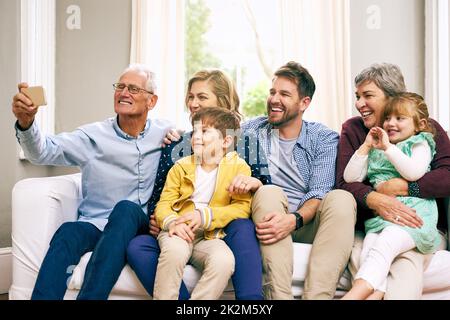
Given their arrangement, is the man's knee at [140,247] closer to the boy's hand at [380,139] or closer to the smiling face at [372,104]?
the boy's hand at [380,139]

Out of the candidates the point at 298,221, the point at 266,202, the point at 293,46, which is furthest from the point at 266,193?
the point at 293,46

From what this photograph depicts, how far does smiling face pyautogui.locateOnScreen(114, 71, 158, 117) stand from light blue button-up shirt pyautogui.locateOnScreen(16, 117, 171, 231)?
3.5 inches

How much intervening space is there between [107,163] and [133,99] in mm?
274

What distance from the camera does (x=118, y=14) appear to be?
3.73 meters

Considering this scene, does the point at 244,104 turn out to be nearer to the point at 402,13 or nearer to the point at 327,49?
the point at 327,49

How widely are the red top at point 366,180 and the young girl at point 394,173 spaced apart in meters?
0.03

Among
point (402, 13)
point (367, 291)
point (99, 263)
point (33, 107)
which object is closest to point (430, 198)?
point (367, 291)

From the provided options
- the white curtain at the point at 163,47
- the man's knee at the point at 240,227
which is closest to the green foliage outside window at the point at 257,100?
the white curtain at the point at 163,47

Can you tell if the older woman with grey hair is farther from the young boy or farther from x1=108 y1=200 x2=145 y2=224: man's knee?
x1=108 y1=200 x2=145 y2=224: man's knee

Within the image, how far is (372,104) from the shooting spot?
6.90 feet

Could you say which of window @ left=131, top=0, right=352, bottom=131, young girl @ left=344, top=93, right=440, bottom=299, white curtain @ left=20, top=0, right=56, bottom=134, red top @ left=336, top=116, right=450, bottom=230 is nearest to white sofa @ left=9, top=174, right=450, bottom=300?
young girl @ left=344, top=93, right=440, bottom=299

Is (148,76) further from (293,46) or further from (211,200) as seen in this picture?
(293,46)

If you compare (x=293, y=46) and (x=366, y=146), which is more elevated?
(x=293, y=46)

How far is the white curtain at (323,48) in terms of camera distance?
11.8ft
